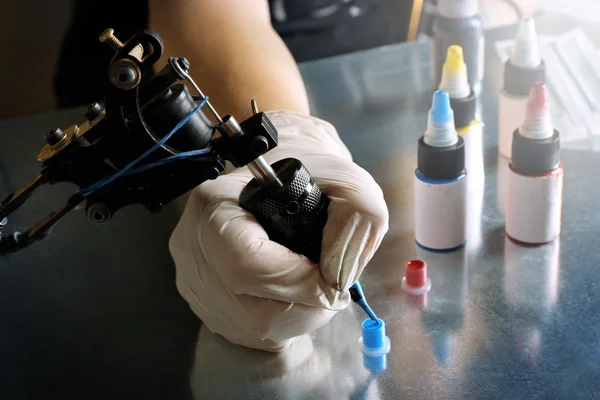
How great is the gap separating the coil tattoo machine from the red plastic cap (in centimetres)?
19

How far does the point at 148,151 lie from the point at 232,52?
50 centimetres

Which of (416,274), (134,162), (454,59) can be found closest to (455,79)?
(454,59)

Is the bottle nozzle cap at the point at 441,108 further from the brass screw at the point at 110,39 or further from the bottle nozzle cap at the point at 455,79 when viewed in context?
the brass screw at the point at 110,39

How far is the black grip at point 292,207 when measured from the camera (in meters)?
0.71

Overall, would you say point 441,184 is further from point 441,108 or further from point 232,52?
point 232,52

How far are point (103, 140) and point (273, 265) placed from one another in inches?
7.6

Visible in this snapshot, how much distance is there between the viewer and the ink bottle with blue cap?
0.88 metres

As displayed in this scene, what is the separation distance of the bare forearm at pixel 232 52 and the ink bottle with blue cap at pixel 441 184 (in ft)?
0.79

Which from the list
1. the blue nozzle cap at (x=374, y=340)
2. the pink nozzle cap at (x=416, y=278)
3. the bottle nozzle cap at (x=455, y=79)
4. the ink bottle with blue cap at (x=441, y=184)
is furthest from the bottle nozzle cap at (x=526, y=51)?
the blue nozzle cap at (x=374, y=340)

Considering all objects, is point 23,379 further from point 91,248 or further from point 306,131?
point 306,131

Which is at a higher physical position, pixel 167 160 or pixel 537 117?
pixel 167 160

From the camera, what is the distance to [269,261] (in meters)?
0.72

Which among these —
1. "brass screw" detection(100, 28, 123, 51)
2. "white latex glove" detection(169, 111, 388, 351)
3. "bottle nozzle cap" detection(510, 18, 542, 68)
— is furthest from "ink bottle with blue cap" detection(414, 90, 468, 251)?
"brass screw" detection(100, 28, 123, 51)

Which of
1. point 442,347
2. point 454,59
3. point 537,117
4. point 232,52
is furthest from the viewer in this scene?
point 232,52
